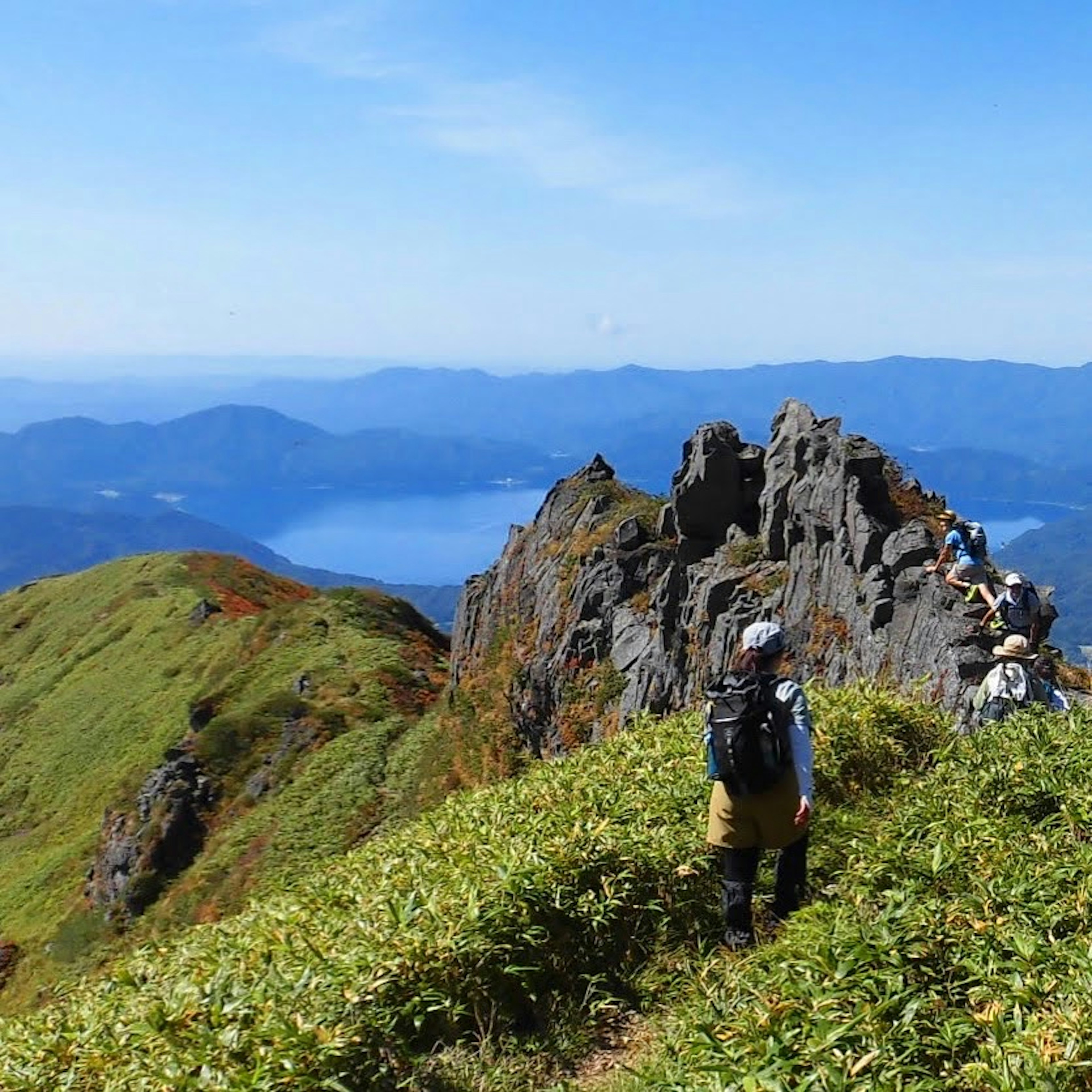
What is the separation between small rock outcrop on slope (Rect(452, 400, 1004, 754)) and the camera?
995 inches

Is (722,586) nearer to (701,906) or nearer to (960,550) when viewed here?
(960,550)

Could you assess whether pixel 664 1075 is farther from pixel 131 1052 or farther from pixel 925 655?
pixel 925 655

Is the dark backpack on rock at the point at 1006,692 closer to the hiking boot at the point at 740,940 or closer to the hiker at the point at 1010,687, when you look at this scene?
the hiker at the point at 1010,687

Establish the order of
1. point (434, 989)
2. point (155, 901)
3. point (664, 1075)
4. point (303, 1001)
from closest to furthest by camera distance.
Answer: point (664, 1075)
point (303, 1001)
point (434, 989)
point (155, 901)

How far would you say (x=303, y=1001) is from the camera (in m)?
7.70

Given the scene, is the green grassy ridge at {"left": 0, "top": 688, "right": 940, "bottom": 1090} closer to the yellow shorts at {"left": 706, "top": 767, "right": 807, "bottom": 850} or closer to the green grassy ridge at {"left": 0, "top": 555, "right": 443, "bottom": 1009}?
the yellow shorts at {"left": 706, "top": 767, "right": 807, "bottom": 850}

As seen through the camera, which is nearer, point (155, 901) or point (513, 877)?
point (513, 877)

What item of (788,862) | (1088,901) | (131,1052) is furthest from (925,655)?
(131,1052)

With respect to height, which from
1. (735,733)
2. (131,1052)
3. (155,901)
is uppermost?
(735,733)

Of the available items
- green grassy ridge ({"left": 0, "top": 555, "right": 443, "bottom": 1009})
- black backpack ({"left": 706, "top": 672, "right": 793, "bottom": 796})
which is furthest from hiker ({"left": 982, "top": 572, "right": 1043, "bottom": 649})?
green grassy ridge ({"left": 0, "top": 555, "right": 443, "bottom": 1009})

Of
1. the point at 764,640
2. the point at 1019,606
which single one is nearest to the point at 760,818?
the point at 764,640

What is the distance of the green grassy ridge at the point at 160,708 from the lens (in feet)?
161

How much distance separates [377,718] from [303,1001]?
47155 millimetres

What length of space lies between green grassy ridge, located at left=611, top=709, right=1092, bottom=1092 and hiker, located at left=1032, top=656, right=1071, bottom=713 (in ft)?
16.4
